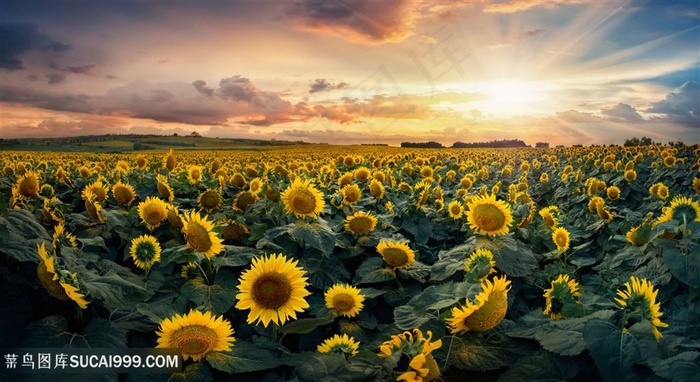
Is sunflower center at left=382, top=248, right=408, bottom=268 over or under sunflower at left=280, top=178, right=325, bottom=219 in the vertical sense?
under

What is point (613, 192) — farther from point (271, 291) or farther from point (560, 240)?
point (271, 291)

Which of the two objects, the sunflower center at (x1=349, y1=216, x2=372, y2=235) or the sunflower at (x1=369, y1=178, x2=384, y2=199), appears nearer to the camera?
the sunflower center at (x1=349, y1=216, x2=372, y2=235)

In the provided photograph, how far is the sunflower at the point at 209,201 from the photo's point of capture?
5.99 m

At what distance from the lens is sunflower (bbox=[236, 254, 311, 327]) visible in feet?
10.4

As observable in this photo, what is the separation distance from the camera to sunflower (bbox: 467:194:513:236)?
15.1 feet

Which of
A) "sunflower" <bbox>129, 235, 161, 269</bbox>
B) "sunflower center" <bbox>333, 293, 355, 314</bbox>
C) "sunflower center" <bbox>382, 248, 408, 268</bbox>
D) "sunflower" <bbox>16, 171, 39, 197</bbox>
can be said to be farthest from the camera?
"sunflower" <bbox>16, 171, 39, 197</bbox>

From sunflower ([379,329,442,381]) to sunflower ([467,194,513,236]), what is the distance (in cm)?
247

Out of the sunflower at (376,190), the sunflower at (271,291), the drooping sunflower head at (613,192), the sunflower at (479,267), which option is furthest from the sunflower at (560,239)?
the drooping sunflower head at (613,192)

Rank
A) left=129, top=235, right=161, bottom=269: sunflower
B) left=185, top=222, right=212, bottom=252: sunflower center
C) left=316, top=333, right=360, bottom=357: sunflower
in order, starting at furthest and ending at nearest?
left=129, top=235, right=161, bottom=269: sunflower < left=185, top=222, right=212, bottom=252: sunflower center < left=316, top=333, right=360, bottom=357: sunflower

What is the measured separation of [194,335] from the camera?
2.78 meters

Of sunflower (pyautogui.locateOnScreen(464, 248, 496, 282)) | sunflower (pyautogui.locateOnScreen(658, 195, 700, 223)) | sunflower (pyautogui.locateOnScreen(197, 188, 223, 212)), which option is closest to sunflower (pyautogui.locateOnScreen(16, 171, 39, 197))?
sunflower (pyautogui.locateOnScreen(197, 188, 223, 212))

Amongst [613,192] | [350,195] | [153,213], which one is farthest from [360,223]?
[613,192]

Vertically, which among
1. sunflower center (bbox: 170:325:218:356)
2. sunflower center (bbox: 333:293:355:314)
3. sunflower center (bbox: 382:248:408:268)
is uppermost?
sunflower center (bbox: 382:248:408:268)

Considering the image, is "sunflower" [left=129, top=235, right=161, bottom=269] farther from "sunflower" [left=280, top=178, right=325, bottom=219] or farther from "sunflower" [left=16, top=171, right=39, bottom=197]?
"sunflower" [left=16, top=171, right=39, bottom=197]
